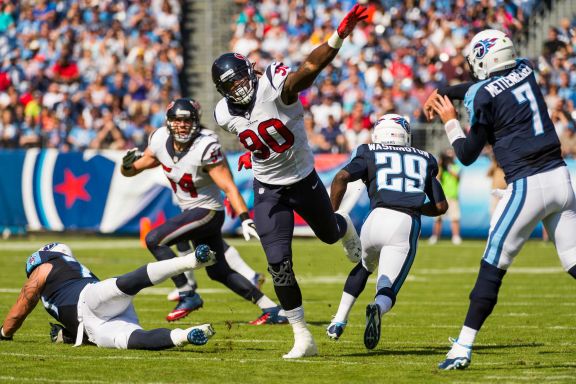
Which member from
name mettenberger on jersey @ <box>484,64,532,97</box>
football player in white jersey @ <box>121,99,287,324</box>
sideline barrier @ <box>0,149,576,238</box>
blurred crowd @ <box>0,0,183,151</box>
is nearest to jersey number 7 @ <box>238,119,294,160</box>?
Result: name mettenberger on jersey @ <box>484,64,532,97</box>

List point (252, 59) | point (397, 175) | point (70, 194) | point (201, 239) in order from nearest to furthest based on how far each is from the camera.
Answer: point (397, 175) → point (201, 239) → point (70, 194) → point (252, 59)

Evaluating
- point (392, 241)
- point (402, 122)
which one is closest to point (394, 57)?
point (402, 122)

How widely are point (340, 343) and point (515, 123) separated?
87.3 inches

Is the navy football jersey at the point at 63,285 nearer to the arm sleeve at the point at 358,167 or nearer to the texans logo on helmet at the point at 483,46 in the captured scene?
the arm sleeve at the point at 358,167

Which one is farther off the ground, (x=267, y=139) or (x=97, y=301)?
(x=267, y=139)

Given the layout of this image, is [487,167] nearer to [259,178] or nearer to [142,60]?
[142,60]

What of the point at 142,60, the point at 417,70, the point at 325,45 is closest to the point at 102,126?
the point at 142,60

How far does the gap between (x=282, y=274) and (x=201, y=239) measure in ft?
8.72

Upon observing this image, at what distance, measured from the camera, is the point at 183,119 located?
8.80m

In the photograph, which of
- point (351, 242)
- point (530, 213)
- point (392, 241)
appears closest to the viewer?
point (530, 213)

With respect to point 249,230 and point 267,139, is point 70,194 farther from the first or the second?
point 267,139

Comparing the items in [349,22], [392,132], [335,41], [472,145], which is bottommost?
[392,132]

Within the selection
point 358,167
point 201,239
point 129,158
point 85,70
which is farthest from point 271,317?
point 85,70

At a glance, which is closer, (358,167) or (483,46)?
(483,46)
